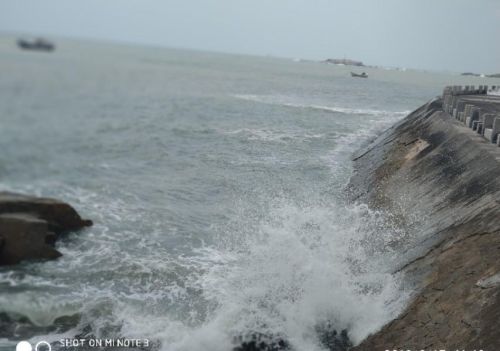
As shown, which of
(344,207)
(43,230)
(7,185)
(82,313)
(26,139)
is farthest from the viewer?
(344,207)

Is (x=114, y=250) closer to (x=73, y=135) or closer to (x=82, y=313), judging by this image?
(x=82, y=313)

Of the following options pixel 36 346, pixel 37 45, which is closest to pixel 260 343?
pixel 36 346

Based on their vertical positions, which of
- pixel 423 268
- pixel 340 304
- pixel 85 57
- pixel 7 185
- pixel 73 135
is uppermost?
pixel 85 57

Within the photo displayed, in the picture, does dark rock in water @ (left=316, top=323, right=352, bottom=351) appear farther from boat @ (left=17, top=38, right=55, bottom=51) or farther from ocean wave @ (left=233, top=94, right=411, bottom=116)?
ocean wave @ (left=233, top=94, right=411, bottom=116)

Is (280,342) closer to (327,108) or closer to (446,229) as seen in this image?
(446,229)

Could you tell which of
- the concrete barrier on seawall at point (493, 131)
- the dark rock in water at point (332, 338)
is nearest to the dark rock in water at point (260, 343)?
the dark rock in water at point (332, 338)

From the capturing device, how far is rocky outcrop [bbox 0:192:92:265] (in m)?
8.51

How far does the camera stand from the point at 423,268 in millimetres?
7430

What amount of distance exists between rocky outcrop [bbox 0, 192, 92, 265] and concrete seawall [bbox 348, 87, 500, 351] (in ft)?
21.5

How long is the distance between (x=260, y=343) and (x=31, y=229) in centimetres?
536

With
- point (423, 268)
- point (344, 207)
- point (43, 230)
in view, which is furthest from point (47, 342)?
point (344, 207)

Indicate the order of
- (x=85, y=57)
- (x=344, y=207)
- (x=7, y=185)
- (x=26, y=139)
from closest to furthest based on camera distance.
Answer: (x=26, y=139), (x=7, y=185), (x=85, y=57), (x=344, y=207)

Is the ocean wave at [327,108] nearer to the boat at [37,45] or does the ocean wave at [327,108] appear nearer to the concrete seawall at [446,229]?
the concrete seawall at [446,229]

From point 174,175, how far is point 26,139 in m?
12.3
